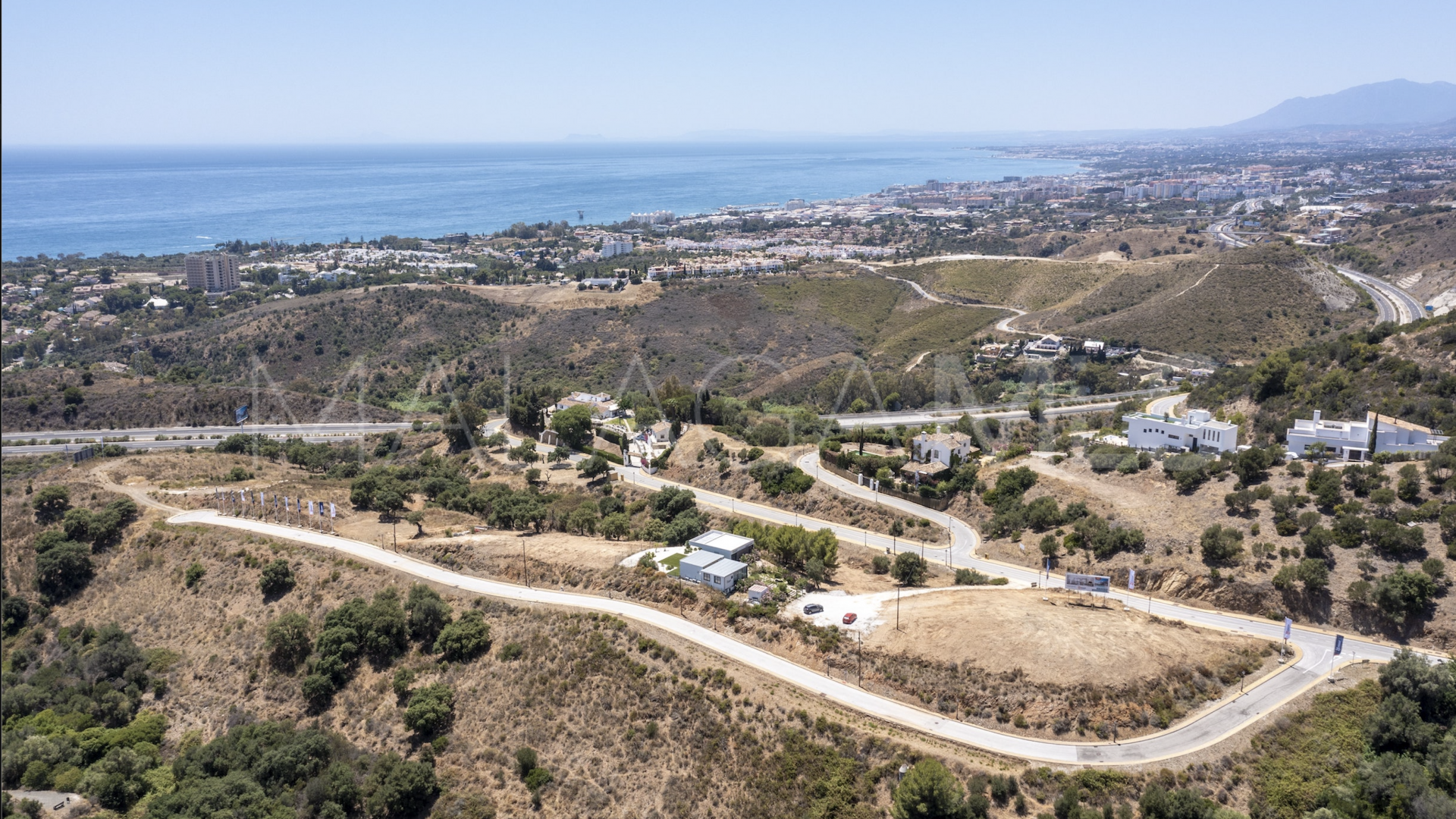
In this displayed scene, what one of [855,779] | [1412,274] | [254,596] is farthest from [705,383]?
[1412,274]

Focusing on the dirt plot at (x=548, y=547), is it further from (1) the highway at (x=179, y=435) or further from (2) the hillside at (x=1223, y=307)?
(2) the hillside at (x=1223, y=307)

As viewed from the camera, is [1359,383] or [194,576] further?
[1359,383]

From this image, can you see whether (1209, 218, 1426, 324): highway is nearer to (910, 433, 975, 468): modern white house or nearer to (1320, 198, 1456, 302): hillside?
(1320, 198, 1456, 302): hillside

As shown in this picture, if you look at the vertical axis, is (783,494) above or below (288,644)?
above

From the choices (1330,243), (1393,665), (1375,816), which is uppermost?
(1330,243)

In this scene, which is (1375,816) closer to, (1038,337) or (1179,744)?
(1179,744)

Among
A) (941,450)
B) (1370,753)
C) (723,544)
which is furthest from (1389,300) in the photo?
(723,544)

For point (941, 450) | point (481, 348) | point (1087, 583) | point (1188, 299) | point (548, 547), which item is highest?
point (1188, 299)

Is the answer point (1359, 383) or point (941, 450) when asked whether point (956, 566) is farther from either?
point (1359, 383)
